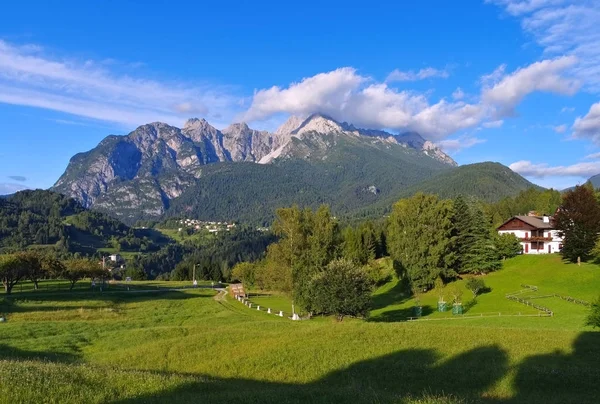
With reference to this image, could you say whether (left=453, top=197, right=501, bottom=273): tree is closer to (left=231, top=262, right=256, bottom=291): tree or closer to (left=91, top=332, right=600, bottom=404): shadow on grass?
(left=231, top=262, right=256, bottom=291): tree

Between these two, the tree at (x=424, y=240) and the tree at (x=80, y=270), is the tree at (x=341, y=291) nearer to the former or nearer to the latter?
the tree at (x=424, y=240)

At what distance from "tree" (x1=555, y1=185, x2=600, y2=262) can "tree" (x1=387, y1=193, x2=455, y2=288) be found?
16169 mm

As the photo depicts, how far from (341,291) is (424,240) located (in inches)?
1291

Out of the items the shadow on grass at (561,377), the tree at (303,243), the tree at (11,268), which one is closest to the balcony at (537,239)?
the tree at (303,243)

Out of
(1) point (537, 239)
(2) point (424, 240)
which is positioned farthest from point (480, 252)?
(1) point (537, 239)

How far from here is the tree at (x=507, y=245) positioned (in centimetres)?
8569

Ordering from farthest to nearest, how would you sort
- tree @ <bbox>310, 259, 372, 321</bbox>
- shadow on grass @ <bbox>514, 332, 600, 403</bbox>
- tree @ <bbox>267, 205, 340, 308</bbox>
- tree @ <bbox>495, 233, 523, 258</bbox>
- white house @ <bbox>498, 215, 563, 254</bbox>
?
white house @ <bbox>498, 215, 563, 254</bbox>
tree @ <bbox>495, 233, 523, 258</bbox>
tree @ <bbox>267, 205, 340, 308</bbox>
tree @ <bbox>310, 259, 372, 321</bbox>
shadow on grass @ <bbox>514, 332, 600, 403</bbox>

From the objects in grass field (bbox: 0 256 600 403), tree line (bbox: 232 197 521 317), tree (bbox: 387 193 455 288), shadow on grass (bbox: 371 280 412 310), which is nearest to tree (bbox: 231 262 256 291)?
tree line (bbox: 232 197 521 317)

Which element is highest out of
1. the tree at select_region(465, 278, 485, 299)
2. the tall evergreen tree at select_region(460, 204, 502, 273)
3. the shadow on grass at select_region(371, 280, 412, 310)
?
the tall evergreen tree at select_region(460, 204, 502, 273)

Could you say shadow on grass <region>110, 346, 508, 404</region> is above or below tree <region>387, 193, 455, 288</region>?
below

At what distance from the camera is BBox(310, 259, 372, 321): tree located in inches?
1644

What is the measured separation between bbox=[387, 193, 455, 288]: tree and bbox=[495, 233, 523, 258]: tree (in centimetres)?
1564

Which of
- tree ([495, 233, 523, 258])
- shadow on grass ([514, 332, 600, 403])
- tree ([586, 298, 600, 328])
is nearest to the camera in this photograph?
shadow on grass ([514, 332, 600, 403])

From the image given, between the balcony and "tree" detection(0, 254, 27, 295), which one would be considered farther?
the balcony
